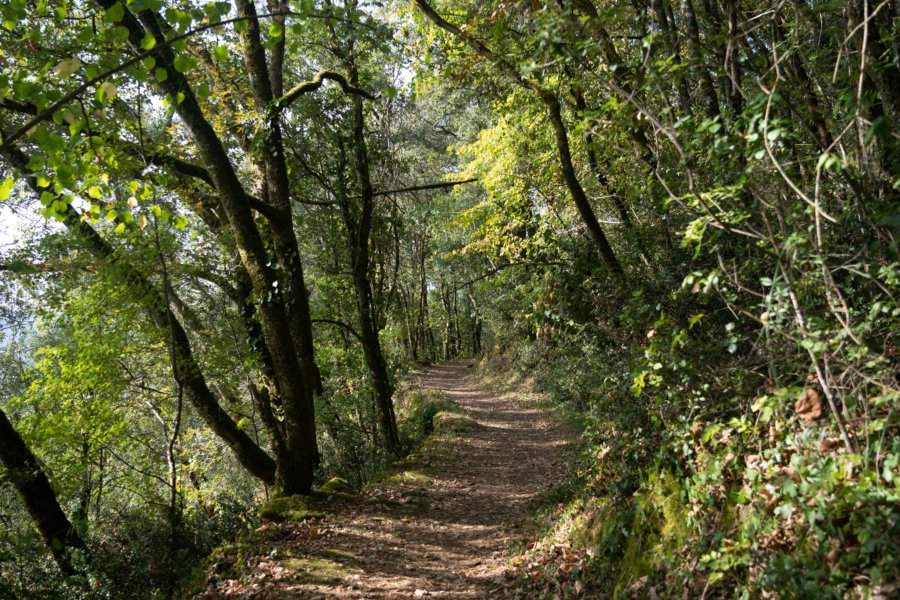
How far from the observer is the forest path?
5.39m

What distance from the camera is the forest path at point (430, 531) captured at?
5395mm

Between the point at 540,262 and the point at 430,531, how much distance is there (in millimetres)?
4067

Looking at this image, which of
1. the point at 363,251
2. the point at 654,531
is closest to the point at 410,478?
the point at 363,251

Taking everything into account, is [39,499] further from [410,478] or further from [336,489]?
[410,478]

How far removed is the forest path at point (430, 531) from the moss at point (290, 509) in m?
0.22

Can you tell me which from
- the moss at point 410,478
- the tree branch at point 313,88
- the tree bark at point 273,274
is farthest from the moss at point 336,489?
the tree branch at point 313,88

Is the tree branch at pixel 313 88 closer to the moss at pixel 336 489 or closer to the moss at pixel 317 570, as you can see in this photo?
the moss at pixel 336 489

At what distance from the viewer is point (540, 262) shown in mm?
7648

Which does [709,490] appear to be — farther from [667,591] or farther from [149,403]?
[149,403]

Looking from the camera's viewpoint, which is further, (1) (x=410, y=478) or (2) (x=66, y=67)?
(1) (x=410, y=478)

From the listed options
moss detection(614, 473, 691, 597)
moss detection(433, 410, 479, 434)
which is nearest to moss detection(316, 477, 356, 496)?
moss detection(614, 473, 691, 597)

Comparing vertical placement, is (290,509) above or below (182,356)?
below

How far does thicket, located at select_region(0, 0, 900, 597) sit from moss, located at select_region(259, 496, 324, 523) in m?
0.27

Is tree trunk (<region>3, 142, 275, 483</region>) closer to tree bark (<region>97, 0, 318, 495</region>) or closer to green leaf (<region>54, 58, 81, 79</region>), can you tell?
tree bark (<region>97, 0, 318, 495</region>)
